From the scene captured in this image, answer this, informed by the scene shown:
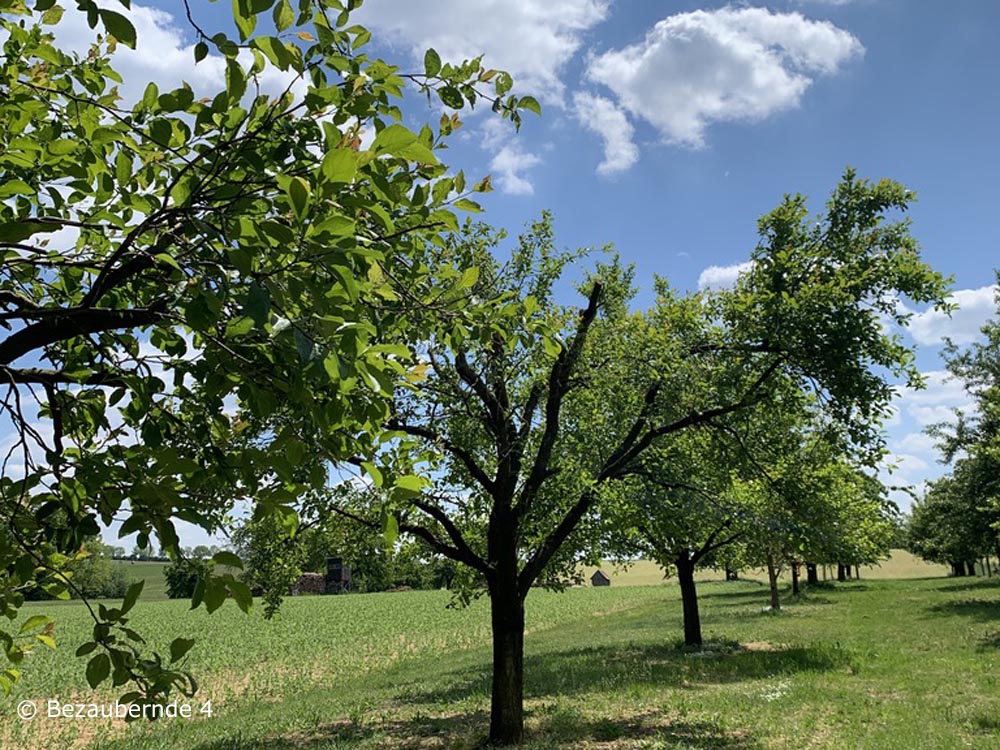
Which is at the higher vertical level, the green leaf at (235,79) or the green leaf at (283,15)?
the green leaf at (283,15)

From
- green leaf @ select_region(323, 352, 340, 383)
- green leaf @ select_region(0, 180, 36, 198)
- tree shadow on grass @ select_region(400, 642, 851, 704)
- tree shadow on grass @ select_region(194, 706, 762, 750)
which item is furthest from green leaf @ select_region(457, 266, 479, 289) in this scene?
tree shadow on grass @ select_region(400, 642, 851, 704)

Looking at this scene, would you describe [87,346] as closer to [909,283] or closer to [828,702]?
[909,283]

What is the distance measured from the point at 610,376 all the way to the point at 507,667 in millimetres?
4910

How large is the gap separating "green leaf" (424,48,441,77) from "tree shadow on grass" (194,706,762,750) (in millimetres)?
10040

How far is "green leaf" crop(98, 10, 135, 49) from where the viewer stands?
63.5 inches

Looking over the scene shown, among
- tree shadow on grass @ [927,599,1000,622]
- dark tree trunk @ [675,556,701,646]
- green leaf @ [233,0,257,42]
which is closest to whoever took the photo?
green leaf @ [233,0,257,42]

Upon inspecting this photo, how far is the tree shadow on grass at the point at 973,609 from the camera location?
87.4ft

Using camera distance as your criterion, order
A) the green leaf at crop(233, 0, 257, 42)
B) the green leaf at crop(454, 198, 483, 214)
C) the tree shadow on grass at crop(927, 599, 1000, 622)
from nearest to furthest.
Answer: the green leaf at crop(233, 0, 257, 42)
the green leaf at crop(454, 198, 483, 214)
the tree shadow on grass at crop(927, 599, 1000, 622)

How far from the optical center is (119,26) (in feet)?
5.44

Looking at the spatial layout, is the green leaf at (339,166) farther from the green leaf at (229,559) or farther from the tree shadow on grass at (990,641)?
the tree shadow on grass at (990,641)

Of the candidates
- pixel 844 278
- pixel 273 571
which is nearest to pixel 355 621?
pixel 273 571

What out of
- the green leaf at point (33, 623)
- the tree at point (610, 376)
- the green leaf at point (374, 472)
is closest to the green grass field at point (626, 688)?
the tree at point (610, 376)

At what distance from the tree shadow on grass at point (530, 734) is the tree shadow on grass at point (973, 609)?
834 inches

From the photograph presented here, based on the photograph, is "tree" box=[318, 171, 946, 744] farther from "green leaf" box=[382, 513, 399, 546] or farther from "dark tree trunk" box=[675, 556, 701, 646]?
"dark tree trunk" box=[675, 556, 701, 646]
